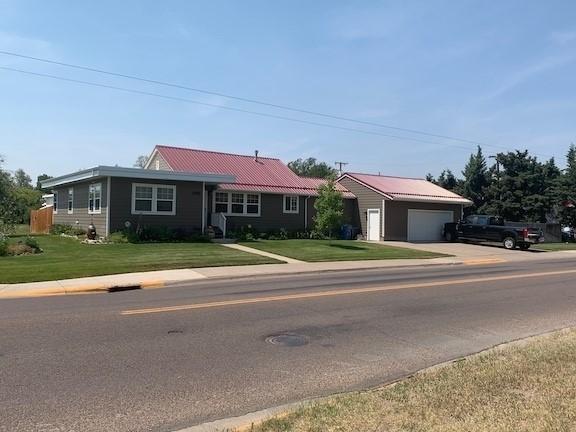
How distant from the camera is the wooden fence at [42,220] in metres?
35.4

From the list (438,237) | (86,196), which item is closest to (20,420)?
(86,196)

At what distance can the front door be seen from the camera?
119 feet

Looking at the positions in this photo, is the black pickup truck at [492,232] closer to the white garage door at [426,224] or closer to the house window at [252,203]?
the white garage door at [426,224]

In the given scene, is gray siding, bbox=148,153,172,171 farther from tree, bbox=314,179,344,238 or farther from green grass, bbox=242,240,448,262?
tree, bbox=314,179,344,238

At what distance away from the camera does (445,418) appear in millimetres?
4566

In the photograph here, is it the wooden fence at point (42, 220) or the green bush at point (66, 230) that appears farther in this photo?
the wooden fence at point (42, 220)

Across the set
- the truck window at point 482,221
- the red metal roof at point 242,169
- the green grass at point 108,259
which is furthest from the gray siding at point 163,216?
the truck window at point 482,221

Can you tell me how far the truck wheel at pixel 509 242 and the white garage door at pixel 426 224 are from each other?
215 inches

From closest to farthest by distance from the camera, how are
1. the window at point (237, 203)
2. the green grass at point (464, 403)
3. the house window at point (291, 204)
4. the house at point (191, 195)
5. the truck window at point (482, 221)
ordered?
the green grass at point (464, 403), the house at point (191, 195), the window at point (237, 203), the house window at point (291, 204), the truck window at point (482, 221)

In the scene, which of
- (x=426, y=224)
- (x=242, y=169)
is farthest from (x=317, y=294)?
(x=426, y=224)

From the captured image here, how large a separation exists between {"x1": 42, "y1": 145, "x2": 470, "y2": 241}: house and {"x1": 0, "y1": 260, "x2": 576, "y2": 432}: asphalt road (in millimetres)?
14191

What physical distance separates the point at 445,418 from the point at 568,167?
5095cm

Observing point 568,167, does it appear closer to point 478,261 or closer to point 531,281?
point 478,261

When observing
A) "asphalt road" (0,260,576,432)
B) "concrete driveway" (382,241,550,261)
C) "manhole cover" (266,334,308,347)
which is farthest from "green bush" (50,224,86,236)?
"manhole cover" (266,334,308,347)
